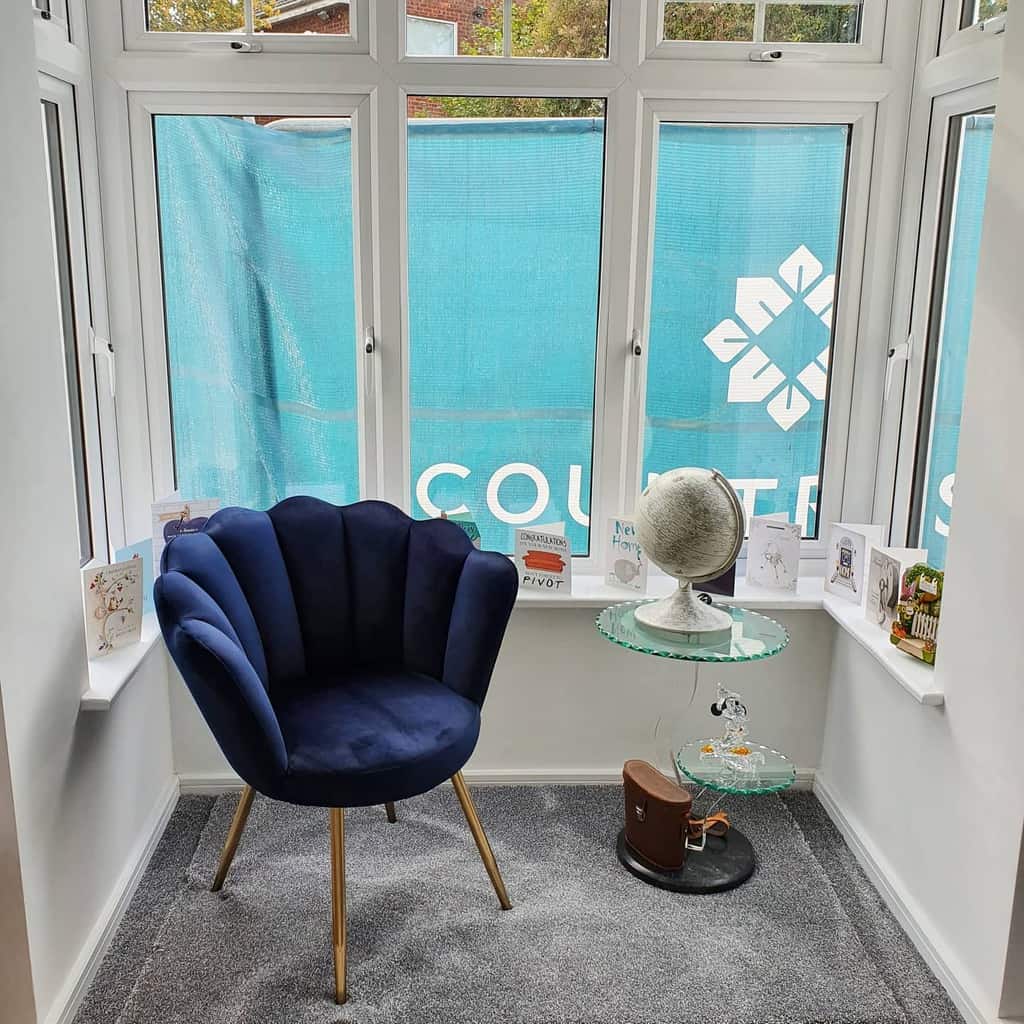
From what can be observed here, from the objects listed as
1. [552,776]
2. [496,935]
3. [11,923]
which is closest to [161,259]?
[11,923]

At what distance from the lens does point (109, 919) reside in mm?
2139

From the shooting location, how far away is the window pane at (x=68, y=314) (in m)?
2.33

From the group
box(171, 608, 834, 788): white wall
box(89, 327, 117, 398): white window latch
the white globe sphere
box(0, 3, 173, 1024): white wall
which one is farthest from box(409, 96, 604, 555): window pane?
box(0, 3, 173, 1024): white wall

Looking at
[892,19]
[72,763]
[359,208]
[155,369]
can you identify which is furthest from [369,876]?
[892,19]

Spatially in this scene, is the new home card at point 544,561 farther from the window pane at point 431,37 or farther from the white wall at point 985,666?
the window pane at point 431,37

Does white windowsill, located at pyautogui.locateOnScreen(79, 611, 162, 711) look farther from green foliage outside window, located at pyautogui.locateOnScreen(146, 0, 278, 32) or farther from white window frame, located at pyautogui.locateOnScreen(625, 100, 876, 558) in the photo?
green foliage outside window, located at pyautogui.locateOnScreen(146, 0, 278, 32)

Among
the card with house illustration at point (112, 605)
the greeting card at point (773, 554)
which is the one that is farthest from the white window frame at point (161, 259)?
the greeting card at point (773, 554)

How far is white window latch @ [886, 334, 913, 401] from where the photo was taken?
8.54ft

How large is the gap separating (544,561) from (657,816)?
71 centimetres

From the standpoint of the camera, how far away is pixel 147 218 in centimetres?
257

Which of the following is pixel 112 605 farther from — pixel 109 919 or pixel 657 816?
pixel 657 816

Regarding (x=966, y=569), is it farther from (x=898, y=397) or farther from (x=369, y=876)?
(x=369, y=876)

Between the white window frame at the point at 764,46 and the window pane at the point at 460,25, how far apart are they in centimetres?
38

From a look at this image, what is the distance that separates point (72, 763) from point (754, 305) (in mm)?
1991
